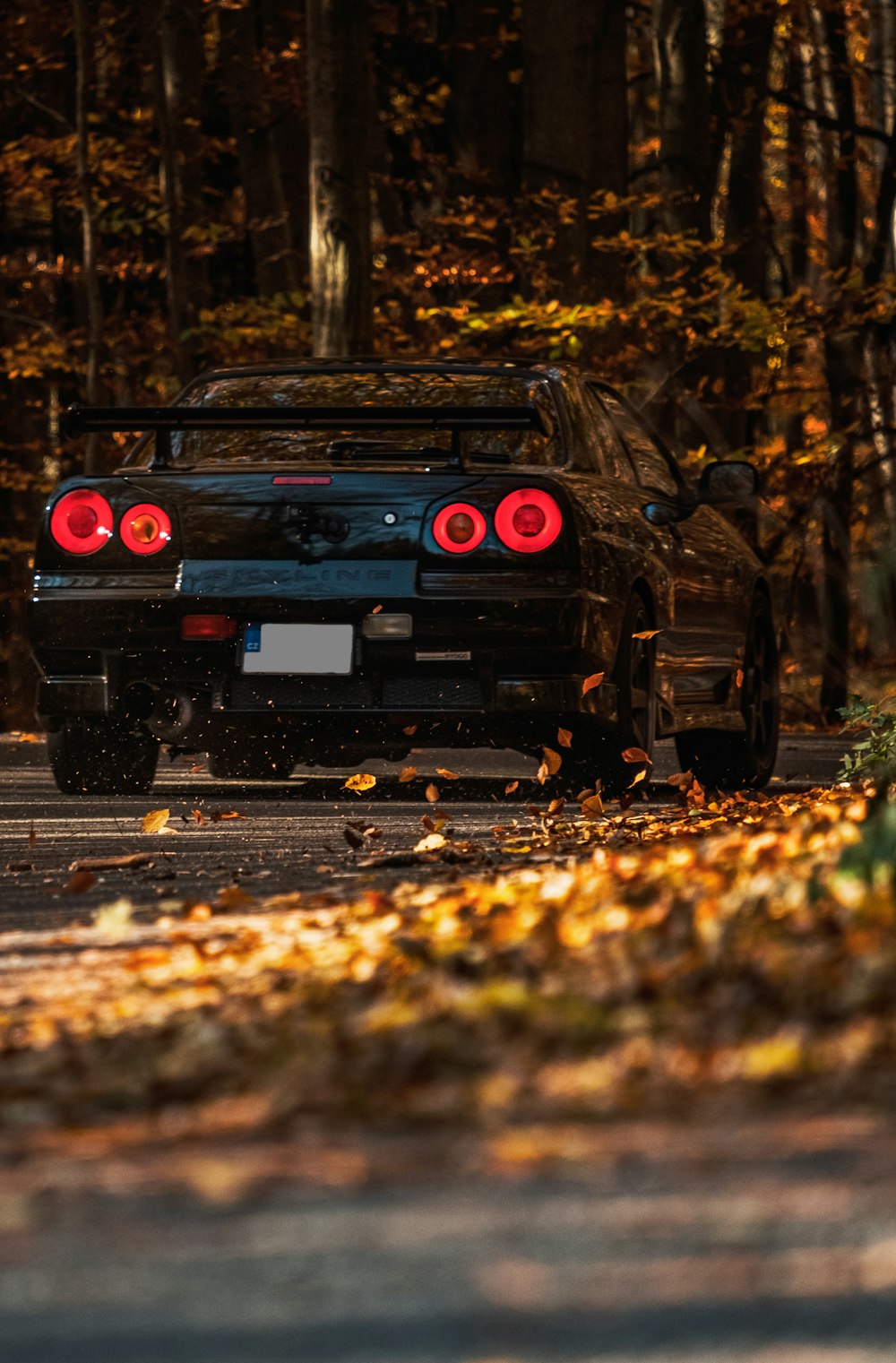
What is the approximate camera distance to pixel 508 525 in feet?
32.7

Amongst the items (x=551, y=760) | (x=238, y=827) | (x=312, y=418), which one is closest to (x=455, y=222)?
(x=551, y=760)

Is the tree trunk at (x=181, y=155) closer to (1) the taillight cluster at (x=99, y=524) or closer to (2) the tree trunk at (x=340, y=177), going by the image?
(2) the tree trunk at (x=340, y=177)

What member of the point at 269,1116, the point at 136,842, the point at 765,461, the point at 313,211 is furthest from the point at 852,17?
the point at 269,1116

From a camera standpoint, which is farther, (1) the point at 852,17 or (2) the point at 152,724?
(1) the point at 852,17

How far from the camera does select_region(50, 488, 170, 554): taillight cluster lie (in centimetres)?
1023

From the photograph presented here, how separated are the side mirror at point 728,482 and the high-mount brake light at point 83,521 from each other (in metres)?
2.55

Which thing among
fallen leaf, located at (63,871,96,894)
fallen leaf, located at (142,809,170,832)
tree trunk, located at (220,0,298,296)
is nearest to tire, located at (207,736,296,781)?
fallen leaf, located at (142,809,170,832)

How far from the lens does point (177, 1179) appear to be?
12.6 feet

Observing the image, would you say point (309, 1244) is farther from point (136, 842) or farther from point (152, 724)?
point (152, 724)

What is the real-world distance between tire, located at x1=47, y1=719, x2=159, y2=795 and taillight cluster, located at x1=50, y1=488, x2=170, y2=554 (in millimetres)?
792

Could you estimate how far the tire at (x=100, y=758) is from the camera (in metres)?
10.9

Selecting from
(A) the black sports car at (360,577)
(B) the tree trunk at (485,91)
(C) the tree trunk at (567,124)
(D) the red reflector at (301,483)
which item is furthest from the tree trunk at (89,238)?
(D) the red reflector at (301,483)

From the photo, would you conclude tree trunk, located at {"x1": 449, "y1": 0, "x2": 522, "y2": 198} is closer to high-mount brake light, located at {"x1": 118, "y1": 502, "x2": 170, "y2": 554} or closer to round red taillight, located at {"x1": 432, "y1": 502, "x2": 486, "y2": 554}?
high-mount brake light, located at {"x1": 118, "y1": 502, "x2": 170, "y2": 554}

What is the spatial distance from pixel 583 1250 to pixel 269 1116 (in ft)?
3.03
